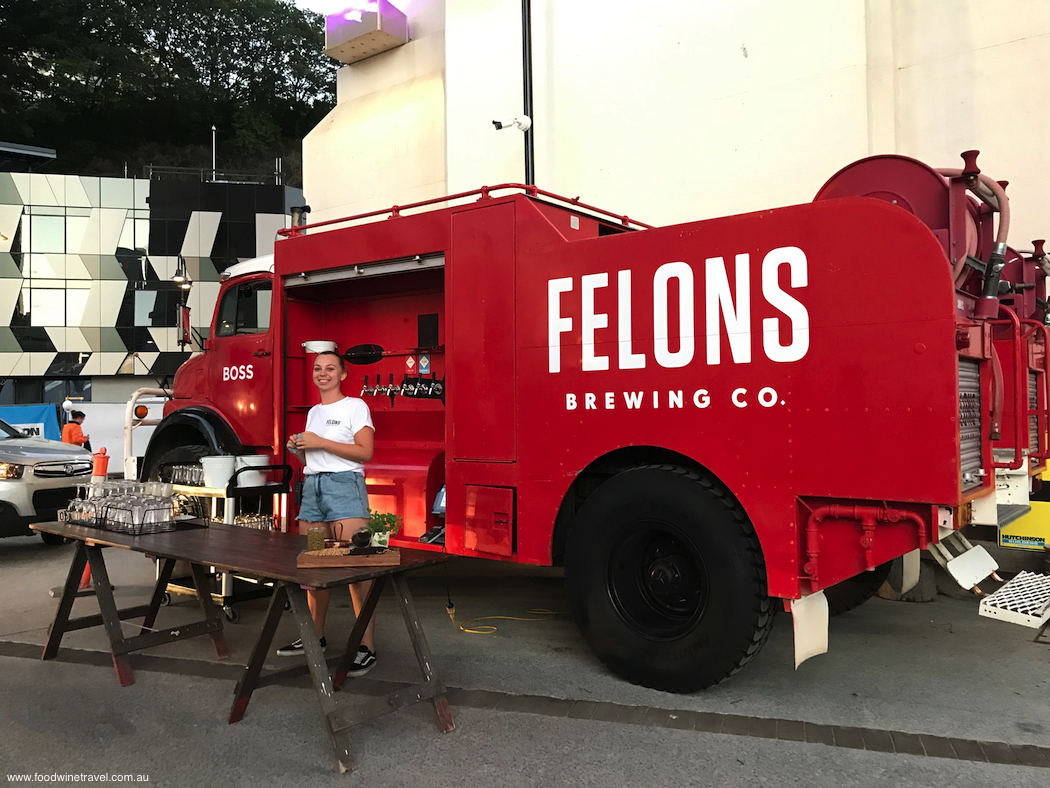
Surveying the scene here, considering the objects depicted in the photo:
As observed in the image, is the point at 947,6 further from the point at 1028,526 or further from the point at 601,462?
the point at 601,462

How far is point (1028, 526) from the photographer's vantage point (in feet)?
18.9

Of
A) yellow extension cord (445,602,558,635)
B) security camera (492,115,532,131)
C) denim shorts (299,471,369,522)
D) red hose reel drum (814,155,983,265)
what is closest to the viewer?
red hose reel drum (814,155,983,265)

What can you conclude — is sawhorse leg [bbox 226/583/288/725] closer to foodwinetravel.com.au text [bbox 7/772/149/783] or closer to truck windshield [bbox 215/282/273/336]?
foodwinetravel.com.au text [bbox 7/772/149/783]

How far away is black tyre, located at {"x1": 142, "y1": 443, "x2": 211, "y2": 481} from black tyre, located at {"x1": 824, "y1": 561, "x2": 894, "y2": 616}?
512 centimetres

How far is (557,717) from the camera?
3.87 m

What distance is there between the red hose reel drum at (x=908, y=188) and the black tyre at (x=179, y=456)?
17.4 feet

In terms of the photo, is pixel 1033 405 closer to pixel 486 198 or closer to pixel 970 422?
pixel 970 422

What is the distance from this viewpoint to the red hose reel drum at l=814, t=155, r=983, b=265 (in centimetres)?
419

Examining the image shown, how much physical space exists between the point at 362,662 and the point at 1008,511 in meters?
3.67

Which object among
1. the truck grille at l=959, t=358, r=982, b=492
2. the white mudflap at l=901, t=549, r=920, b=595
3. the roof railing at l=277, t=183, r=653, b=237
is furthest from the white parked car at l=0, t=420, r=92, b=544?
the truck grille at l=959, t=358, r=982, b=492

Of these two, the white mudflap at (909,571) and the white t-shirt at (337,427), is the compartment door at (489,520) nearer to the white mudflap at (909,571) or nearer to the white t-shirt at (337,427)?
the white t-shirt at (337,427)

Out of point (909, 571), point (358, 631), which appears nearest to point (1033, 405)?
point (909, 571)

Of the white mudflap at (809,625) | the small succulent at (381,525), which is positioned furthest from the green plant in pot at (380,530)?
the white mudflap at (809,625)

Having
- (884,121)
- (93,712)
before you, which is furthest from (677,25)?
(93,712)
